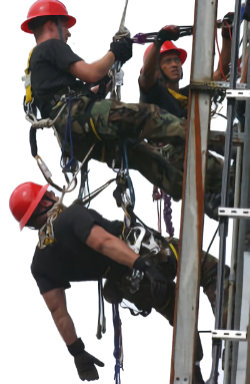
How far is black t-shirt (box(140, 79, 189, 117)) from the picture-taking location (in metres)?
10.0

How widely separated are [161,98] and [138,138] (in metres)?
0.99

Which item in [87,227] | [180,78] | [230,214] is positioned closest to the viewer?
[230,214]

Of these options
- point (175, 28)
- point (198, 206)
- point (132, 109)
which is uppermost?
point (175, 28)

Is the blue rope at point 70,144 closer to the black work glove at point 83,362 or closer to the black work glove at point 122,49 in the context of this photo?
the black work glove at point 122,49

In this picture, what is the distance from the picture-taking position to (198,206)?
307 inches

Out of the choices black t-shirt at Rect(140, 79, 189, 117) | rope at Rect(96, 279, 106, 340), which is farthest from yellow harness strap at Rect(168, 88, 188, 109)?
rope at Rect(96, 279, 106, 340)

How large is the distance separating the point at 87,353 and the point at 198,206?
2421mm

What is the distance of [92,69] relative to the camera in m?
9.12

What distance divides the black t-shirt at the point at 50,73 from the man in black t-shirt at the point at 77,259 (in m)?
0.85

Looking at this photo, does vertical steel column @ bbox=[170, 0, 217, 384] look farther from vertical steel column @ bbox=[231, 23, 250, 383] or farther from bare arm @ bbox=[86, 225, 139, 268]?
bare arm @ bbox=[86, 225, 139, 268]

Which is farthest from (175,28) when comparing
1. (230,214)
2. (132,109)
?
(230,214)

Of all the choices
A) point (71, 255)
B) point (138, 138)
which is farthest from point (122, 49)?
point (71, 255)

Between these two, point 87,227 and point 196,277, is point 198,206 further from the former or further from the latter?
point 87,227

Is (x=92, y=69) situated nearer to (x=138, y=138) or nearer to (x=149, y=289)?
(x=138, y=138)
